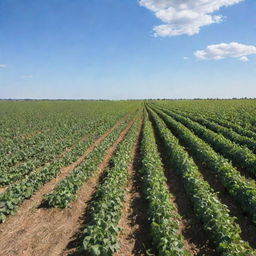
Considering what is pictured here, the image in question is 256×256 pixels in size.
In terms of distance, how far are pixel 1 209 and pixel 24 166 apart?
16.4ft

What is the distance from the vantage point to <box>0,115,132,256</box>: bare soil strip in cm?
654

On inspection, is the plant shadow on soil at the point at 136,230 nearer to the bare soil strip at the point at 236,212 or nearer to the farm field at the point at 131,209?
the farm field at the point at 131,209

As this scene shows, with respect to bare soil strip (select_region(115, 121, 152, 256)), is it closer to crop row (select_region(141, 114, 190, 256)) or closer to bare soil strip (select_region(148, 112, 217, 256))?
crop row (select_region(141, 114, 190, 256))

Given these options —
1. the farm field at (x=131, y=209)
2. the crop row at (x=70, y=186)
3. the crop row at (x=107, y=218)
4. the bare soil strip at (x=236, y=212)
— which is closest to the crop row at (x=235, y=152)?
the farm field at (x=131, y=209)

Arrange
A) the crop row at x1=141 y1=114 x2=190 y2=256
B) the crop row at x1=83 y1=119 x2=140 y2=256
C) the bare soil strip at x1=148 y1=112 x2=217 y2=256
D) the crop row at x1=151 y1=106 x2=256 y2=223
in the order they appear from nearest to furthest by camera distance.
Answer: the crop row at x1=141 y1=114 x2=190 y2=256
the crop row at x1=83 y1=119 x2=140 y2=256
the bare soil strip at x1=148 y1=112 x2=217 y2=256
the crop row at x1=151 y1=106 x2=256 y2=223

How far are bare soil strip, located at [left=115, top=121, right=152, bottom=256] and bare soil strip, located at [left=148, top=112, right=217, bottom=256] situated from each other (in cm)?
113

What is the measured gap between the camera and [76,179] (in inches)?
399

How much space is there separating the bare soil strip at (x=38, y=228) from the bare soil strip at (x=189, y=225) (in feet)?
11.1

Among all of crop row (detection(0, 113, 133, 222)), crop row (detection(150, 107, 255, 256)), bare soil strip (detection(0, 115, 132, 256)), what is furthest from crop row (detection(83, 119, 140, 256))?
crop row (detection(0, 113, 133, 222))

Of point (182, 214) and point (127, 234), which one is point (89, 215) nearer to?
point (127, 234)

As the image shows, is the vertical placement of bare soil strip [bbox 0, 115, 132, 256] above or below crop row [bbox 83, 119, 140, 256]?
below

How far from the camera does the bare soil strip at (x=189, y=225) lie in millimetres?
6348

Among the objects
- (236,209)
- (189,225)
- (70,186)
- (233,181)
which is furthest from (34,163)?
(236,209)

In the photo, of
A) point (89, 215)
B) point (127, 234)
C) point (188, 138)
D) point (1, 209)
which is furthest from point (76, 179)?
point (188, 138)
